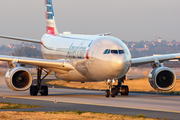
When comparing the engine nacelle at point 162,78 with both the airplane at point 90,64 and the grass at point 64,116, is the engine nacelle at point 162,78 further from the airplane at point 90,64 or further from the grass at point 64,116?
the grass at point 64,116

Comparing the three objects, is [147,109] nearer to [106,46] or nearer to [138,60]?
[106,46]

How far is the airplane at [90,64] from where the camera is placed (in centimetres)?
2412

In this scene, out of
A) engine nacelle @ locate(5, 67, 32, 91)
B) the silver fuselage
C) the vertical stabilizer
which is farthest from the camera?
the vertical stabilizer

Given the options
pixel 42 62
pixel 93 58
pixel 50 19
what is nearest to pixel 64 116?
pixel 93 58

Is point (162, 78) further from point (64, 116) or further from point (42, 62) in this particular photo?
point (64, 116)

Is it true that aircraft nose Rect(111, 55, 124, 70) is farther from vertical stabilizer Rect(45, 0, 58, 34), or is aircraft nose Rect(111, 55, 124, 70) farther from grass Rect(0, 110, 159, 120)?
vertical stabilizer Rect(45, 0, 58, 34)

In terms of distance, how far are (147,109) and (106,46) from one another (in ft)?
24.3

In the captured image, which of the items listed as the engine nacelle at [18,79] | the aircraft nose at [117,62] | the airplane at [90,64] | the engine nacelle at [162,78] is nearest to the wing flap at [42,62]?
the airplane at [90,64]

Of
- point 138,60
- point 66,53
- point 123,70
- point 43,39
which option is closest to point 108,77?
point 123,70

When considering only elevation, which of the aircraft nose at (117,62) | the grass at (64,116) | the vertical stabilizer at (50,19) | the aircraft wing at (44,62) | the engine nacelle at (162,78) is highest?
the vertical stabilizer at (50,19)

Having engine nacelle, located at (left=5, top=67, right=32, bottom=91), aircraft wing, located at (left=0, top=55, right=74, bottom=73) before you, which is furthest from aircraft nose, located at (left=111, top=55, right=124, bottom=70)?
engine nacelle, located at (left=5, top=67, right=32, bottom=91)

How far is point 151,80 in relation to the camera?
27.9 metres

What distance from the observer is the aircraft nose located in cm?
2339

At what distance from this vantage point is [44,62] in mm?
27594
